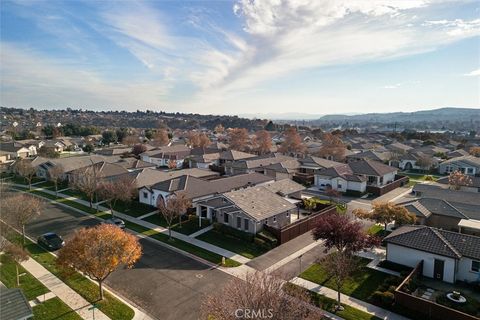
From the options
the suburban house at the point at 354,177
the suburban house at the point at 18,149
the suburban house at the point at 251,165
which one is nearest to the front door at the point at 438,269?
the suburban house at the point at 354,177

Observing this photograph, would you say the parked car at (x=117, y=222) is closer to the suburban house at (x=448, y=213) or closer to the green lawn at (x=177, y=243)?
the green lawn at (x=177, y=243)

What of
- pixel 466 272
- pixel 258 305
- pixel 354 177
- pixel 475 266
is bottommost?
pixel 466 272

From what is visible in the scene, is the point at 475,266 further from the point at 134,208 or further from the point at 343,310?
the point at 134,208

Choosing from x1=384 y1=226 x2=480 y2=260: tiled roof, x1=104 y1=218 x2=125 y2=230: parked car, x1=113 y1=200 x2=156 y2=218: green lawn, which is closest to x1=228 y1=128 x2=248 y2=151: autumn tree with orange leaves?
x1=113 y1=200 x2=156 y2=218: green lawn

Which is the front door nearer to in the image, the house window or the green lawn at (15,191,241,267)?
the house window

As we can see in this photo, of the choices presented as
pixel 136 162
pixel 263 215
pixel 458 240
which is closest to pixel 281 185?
pixel 263 215

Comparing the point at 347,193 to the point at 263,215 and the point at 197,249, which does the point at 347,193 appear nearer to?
the point at 263,215

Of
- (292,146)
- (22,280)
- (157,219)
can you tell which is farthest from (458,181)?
(22,280)
